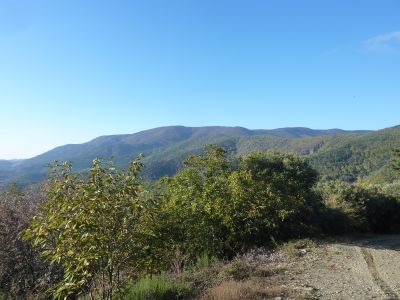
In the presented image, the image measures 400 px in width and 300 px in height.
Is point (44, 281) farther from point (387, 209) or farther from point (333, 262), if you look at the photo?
point (387, 209)

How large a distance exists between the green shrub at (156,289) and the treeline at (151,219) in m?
0.25

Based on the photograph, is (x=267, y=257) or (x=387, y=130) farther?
(x=387, y=130)

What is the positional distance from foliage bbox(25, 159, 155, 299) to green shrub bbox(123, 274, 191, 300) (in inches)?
47.6

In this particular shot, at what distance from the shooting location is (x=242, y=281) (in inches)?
360

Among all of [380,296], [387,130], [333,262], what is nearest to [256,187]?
[333,262]

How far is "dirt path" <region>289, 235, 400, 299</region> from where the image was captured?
338 inches

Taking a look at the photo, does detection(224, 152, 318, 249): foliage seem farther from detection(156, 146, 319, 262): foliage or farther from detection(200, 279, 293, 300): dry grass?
detection(200, 279, 293, 300): dry grass

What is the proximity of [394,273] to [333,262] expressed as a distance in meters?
1.71

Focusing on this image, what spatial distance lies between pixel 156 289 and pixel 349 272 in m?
5.30

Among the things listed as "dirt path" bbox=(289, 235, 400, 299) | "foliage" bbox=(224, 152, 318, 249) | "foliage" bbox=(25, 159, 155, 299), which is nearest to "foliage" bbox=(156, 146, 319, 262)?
"foliage" bbox=(224, 152, 318, 249)

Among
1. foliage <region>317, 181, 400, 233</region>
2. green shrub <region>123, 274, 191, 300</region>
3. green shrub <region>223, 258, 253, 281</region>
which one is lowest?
foliage <region>317, 181, 400, 233</region>

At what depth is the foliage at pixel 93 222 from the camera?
5.81 m

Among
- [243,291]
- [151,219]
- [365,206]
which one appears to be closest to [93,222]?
[151,219]

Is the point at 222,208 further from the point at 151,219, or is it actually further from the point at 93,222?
the point at 93,222
